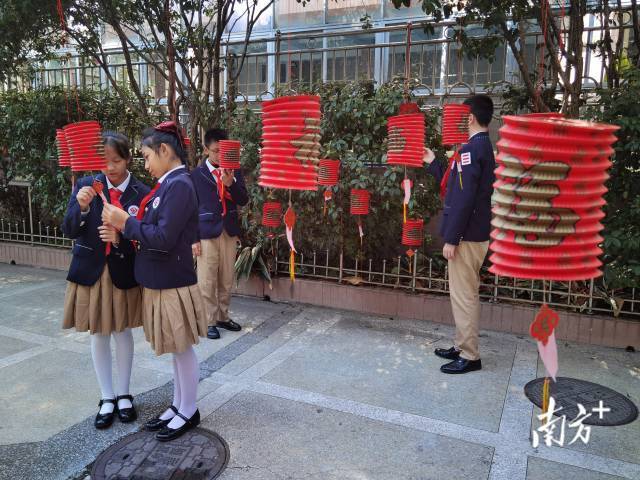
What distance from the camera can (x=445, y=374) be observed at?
4039 mm

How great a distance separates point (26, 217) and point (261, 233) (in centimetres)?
477

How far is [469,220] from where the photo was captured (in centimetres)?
394

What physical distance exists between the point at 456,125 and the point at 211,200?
7.09 feet

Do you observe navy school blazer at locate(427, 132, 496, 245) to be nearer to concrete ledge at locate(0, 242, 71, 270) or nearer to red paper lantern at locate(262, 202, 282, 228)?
red paper lantern at locate(262, 202, 282, 228)

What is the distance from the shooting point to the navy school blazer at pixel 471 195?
12.5ft

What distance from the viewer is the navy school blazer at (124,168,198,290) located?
110 inches

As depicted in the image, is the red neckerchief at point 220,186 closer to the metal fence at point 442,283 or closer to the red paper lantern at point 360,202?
the red paper lantern at point 360,202

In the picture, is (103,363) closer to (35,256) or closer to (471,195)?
(471,195)

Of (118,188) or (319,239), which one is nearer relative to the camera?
(118,188)

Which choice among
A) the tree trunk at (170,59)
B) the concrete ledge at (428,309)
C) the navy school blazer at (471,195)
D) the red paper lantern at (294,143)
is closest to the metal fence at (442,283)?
the concrete ledge at (428,309)

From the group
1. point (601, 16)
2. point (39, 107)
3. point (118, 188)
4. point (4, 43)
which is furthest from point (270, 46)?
point (118, 188)

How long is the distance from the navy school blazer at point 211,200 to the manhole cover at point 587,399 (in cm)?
283

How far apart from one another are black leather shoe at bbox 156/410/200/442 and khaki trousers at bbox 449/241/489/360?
210cm

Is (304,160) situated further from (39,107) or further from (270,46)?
(270,46)
